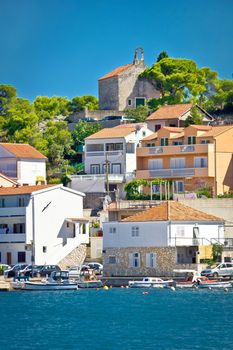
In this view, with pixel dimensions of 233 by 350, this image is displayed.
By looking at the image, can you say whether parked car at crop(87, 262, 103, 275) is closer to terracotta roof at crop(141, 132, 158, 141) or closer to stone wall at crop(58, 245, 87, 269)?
stone wall at crop(58, 245, 87, 269)

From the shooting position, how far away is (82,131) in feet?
494

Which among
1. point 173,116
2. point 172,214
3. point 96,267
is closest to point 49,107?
point 173,116

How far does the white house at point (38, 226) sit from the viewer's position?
11662 centimetres

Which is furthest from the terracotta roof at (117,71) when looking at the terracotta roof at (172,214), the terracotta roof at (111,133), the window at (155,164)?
the terracotta roof at (172,214)

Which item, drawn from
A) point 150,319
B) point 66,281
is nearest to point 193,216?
point 66,281

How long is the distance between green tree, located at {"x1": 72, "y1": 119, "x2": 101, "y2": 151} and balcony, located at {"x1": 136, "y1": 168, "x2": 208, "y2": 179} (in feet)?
55.3

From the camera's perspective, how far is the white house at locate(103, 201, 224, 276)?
106 m

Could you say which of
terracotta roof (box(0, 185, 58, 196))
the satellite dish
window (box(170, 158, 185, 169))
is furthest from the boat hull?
window (box(170, 158, 185, 169))

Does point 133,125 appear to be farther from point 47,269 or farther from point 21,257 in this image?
point 47,269

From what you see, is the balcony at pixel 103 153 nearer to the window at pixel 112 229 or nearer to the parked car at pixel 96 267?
the parked car at pixel 96 267

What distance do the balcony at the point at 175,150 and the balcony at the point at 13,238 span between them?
71.8 feet

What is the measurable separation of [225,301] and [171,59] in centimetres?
7082

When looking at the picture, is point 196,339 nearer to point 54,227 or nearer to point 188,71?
point 54,227

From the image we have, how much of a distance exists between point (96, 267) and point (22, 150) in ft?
90.8
